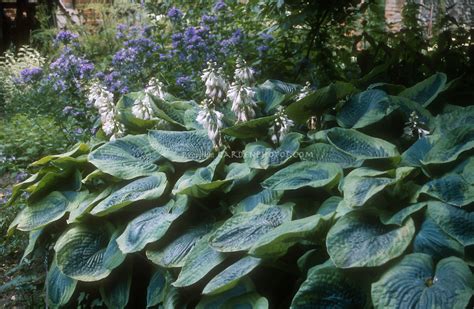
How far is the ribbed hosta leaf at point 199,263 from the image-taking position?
238cm

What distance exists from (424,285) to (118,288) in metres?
1.48

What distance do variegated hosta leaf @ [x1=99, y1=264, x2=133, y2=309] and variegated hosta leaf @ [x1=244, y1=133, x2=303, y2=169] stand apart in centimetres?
77

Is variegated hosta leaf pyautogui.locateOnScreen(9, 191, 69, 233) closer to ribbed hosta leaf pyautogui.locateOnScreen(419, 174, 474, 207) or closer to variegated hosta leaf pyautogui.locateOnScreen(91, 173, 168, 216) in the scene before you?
variegated hosta leaf pyautogui.locateOnScreen(91, 173, 168, 216)

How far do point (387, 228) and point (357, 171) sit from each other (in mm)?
333

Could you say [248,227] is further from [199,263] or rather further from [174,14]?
[174,14]

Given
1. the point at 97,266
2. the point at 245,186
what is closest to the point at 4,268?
the point at 97,266

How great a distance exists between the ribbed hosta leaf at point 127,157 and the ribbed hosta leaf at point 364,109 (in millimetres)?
996

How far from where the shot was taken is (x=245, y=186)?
9.04 ft

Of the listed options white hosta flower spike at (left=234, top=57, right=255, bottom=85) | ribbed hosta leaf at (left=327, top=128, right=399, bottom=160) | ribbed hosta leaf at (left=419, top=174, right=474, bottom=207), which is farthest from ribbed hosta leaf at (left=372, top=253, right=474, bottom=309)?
white hosta flower spike at (left=234, top=57, right=255, bottom=85)

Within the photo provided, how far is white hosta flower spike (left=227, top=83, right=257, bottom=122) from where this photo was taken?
2932 mm

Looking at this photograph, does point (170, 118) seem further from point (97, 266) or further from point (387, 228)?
point (387, 228)

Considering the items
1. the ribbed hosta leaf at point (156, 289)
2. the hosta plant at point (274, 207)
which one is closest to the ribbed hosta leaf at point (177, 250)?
the hosta plant at point (274, 207)

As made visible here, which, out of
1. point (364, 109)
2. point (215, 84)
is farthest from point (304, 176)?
point (215, 84)

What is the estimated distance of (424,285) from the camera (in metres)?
1.95
